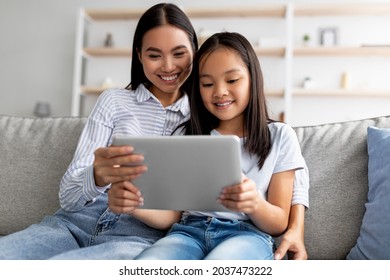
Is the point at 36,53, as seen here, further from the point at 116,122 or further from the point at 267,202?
the point at 267,202

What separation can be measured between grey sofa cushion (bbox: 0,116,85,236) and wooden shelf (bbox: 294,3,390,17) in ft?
9.99

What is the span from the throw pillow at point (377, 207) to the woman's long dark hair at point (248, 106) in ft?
0.95

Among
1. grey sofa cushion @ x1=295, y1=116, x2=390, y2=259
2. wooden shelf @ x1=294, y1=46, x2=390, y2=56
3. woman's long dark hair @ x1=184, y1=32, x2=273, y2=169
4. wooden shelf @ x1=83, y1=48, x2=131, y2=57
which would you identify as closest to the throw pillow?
grey sofa cushion @ x1=295, y1=116, x2=390, y2=259

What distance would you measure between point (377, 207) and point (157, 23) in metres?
0.82

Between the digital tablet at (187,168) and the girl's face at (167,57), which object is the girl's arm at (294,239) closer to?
the digital tablet at (187,168)

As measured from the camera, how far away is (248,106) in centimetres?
124

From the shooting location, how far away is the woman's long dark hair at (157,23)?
4.36 feet

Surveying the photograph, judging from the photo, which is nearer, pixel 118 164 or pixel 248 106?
pixel 118 164

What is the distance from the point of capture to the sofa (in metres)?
1.22

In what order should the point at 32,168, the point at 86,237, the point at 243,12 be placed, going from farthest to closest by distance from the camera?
the point at 243,12 < the point at 32,168 < the point at 86,237

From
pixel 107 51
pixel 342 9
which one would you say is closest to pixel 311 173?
pixel 342 9

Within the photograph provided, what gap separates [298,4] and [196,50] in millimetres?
2908

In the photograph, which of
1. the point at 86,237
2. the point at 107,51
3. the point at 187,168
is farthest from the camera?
the point at 107,51

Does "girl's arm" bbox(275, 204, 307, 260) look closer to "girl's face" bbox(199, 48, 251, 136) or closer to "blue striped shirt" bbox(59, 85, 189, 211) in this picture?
"girl's face" bbox(199, 48, 251, 136)
